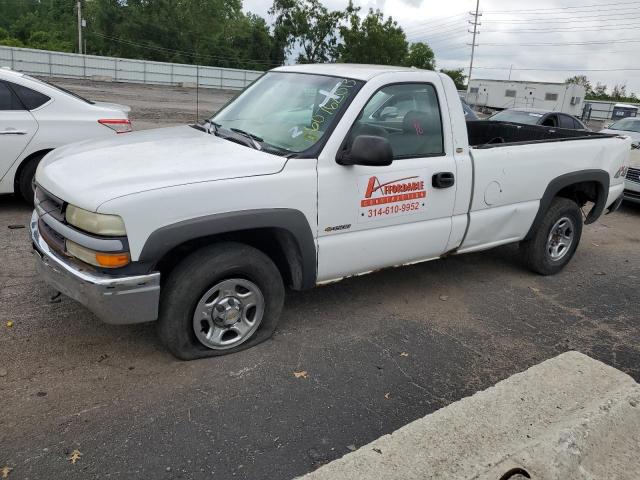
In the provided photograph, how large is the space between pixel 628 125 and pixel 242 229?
473 inches

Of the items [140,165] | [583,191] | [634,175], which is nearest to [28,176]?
[140,165]

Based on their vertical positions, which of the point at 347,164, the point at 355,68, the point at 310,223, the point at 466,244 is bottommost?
the point at 466,244

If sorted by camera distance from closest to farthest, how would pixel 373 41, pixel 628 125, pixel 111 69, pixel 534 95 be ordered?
pixel 628 125
pixel 111 69
pixel 534 95
pixel 373 41

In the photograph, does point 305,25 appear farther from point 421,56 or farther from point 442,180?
point 442,180

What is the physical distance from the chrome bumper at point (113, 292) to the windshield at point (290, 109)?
4.33 feet

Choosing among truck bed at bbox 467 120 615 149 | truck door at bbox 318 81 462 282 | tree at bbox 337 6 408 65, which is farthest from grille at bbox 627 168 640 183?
tree at bbox 337 6 408 65

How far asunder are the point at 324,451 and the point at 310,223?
145 cm

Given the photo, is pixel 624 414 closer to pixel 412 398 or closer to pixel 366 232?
pixel 412 398

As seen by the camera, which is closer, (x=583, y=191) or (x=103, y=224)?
(x=103, y=224)

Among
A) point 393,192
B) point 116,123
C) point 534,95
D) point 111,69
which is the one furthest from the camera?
point 534,95

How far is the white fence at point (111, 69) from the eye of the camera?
1312 inches

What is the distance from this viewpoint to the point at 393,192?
413 centimetres

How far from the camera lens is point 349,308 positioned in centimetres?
473

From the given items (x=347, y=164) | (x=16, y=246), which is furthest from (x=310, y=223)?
(x=16, y=246)
